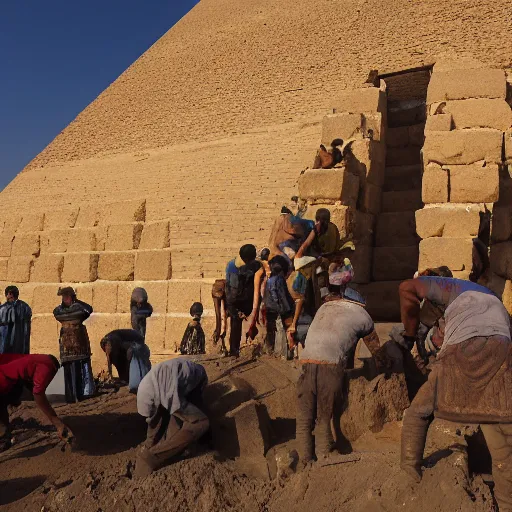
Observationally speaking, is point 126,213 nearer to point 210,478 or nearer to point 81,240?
point 81,240

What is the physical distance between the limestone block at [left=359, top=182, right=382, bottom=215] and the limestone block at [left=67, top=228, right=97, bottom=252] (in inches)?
299

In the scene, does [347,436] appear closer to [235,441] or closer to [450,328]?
[235,441]

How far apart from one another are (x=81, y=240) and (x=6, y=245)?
3155mm

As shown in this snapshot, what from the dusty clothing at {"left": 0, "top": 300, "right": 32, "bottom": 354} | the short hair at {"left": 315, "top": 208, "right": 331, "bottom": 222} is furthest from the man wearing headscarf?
the short hair at {"left": 315, "top": 208, "right": 331, "bottom": 222}

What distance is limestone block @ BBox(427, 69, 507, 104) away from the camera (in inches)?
332

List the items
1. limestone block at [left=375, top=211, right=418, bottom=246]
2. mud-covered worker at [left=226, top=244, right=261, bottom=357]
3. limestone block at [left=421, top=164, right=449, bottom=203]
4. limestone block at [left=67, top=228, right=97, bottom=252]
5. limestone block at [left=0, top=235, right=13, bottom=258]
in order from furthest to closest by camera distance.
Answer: limestone block at [left=0, top=235, right=13, bottom=258] < limestone block at [left=67, top=228, right=97, bottom=252] < limestone block at [left=375, top=211, right=418, bottom=246] < limestone block at [left=421, top=164, right=449, bottom=203] < mud-covered worker at [left=226, top=244, right=261, bottom=357]

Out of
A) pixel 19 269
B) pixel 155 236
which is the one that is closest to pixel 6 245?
pixel 19 269

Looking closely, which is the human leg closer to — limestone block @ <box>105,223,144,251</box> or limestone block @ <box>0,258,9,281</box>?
limestone block @ <box>105,223,144,251</box>

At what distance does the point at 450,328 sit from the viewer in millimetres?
3037

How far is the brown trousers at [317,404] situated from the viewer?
149 inches

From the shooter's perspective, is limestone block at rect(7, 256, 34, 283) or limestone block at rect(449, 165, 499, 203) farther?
limestone block at rect(7, 256, 34, 283)

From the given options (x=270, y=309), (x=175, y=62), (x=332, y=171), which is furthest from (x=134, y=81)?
(x=270, y=309)

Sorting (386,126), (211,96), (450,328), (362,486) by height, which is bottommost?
(362,486)

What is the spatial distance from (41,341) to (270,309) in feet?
28.4
